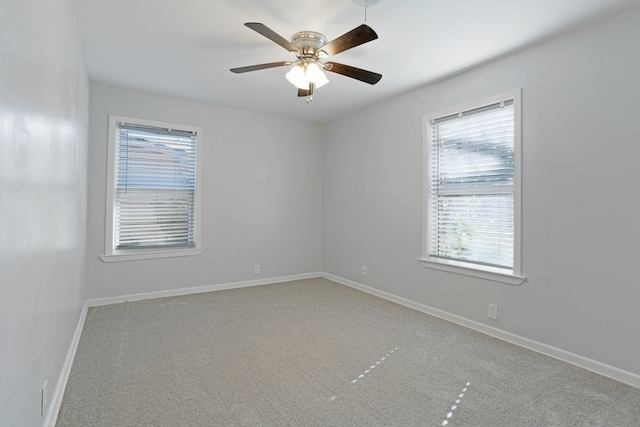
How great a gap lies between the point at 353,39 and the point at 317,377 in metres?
2.26

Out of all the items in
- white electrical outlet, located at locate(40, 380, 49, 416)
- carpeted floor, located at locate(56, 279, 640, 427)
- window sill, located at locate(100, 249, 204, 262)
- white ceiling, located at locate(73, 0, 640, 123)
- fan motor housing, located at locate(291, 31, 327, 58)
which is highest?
white ceiling, located at locate(73, 0, 640, 123)

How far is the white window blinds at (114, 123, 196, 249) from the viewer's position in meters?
3.94

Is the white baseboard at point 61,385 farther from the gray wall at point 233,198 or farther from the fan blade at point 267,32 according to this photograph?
the fan blade at point 267,32

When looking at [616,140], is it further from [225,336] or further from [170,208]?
[170,208]

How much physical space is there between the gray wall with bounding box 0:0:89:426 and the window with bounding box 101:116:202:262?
1701mm

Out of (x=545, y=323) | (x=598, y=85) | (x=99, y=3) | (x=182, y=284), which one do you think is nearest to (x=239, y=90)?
(x=99, y=3)

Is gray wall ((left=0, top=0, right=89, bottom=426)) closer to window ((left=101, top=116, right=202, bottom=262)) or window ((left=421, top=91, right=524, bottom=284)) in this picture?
window ((left=101, top=116, right=202, bottom=262))

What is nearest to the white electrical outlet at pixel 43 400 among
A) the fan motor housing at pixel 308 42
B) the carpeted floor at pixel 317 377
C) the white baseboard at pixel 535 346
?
the carpeted floor at pixel 317 377

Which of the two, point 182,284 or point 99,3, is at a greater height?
point 99,3

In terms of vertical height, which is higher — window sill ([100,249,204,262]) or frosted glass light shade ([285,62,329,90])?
frosted glass light shade ([285,62,329,90])

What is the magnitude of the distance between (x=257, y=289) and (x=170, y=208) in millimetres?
1572

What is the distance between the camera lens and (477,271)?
312 centimetres

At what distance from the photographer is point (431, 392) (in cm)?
→ 209

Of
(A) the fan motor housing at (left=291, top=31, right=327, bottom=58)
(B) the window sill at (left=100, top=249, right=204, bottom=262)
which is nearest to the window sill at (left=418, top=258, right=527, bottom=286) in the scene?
(A) the fan motor housing at (left=291, top=31, right=327, bottom=58)
